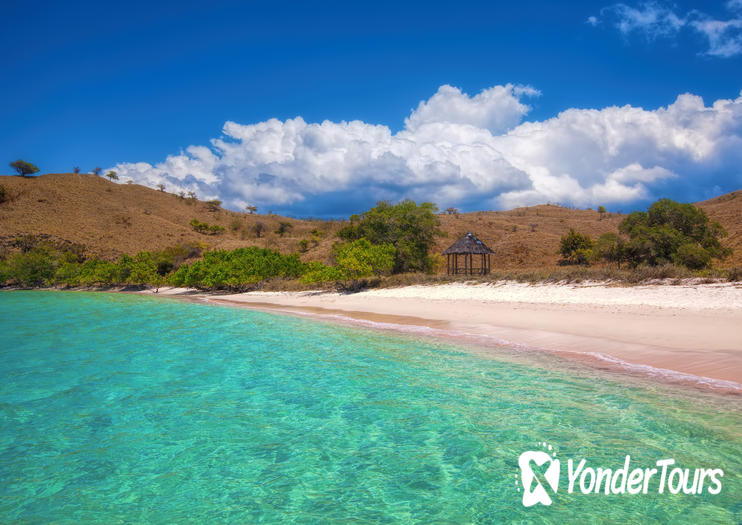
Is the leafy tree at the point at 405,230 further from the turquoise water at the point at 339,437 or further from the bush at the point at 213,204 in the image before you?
the bush at the point at 213,204

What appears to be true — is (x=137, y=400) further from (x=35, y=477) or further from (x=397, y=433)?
(x=397, y=433)

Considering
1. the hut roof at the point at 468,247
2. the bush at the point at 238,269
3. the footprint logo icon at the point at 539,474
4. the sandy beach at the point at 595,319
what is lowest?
the footprint logo icon at the point at 539,474

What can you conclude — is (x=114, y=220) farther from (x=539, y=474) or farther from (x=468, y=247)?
(x=539, y=474)

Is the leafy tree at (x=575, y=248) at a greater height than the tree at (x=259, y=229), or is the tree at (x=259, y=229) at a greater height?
the tree at (x=259, y=229)

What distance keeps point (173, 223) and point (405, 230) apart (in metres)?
61.7

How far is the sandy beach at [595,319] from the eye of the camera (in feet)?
32.0

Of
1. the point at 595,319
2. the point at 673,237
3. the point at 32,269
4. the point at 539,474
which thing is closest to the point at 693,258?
the point at 673,237

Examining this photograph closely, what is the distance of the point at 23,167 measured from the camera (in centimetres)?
8575

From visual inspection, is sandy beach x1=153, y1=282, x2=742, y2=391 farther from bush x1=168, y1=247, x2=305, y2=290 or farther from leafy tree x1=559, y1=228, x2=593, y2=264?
leafy tree x1=559, y1=228, x2=593, y2=264

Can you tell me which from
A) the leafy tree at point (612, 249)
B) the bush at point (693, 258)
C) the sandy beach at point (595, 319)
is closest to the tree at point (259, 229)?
the sandy beach at point (595, 319)

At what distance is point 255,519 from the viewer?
4320 mm

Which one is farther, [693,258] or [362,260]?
[362,260]

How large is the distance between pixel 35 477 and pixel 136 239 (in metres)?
70.6

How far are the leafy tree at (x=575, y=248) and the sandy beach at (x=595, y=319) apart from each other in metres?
22.2
